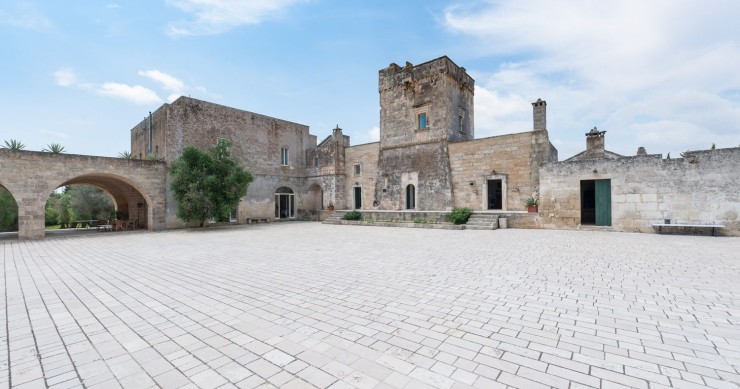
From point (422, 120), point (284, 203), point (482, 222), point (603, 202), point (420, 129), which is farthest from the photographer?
point (284, 203)

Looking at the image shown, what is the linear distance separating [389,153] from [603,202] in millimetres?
10945

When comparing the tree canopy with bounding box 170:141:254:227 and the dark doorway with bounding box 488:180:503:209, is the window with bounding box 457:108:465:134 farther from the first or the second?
the tree canopy with bounding box 170:141:254:227

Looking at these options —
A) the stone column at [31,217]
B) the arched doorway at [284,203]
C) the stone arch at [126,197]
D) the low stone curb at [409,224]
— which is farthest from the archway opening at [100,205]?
the low stone curb at [409,224]

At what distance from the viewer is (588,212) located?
1641cm

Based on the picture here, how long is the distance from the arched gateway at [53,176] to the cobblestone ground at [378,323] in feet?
25.8

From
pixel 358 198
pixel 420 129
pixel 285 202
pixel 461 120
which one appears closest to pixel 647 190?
pixel 461 120

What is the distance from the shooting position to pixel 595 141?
15344 mm

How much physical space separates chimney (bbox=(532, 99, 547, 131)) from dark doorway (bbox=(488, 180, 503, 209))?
126 inches

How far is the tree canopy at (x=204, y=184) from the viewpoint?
47.0 feet

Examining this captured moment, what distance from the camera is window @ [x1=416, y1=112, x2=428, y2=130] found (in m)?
18.3

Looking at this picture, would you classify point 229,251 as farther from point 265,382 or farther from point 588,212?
point 588,212

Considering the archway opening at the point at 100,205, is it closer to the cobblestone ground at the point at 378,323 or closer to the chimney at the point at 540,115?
the cobblestone ground at the point at 378,323

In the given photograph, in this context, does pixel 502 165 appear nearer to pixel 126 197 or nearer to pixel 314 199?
pixel 314 199

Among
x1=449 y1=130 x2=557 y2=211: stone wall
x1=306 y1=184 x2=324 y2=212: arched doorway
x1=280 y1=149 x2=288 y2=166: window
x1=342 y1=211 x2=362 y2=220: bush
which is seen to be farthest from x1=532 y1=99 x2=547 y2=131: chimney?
x1=280 y1=149 x2=288 y2=166: window
